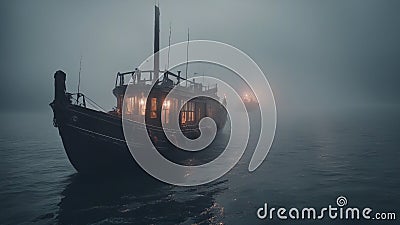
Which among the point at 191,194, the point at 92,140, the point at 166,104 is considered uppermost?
the point at 166,104

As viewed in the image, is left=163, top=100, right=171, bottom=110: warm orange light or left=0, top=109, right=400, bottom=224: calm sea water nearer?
left=0, top=109, right=400, bottom=224: calm sea water

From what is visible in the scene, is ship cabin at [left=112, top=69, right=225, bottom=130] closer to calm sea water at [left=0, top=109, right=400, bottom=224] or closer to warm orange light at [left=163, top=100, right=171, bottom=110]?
warm orange light at [left=163, top=100, right=171, bottom=110]

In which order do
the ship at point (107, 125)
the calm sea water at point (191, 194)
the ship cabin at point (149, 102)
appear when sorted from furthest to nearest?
the ship cabin at point (149, 102)
the ship at point (107, 125)
the calm sea water at point (191, 194)

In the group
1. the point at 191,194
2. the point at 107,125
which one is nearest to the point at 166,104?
the point at 107,125

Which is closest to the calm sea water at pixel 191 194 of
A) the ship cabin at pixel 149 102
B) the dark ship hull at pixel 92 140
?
the dark ship hull at pixel 92 140

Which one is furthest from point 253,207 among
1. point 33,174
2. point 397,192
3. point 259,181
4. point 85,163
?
point 33,174

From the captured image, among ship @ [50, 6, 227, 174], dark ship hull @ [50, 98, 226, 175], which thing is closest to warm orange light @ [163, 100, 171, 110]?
ship @ [50, 6, 227, 174]

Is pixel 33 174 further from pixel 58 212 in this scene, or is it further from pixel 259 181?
pixel 259 181

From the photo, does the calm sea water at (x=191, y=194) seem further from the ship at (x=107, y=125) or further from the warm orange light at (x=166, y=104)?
the warm orange light at (x=166, y=104)

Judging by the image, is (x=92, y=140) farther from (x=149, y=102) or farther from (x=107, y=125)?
(x=149, y=102)

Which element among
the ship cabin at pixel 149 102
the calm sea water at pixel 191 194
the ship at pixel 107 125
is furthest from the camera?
the ship cabin at pixel 149 102

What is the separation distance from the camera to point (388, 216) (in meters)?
9.66

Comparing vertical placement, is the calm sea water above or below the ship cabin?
Answer: below

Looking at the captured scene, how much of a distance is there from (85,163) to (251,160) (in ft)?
46.3
